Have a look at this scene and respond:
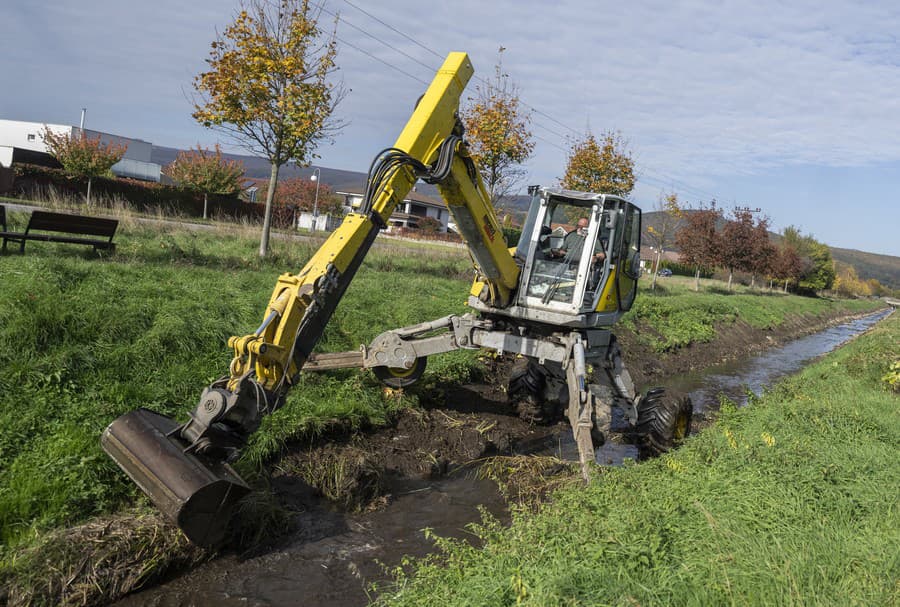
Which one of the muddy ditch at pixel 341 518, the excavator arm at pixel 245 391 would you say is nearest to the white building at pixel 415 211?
the muddy ditch at pixel 341 518

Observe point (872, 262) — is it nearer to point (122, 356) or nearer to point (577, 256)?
point (577, 256)

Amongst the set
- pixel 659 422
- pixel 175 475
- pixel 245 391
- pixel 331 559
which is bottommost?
pixel 331 559

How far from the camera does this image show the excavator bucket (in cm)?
455

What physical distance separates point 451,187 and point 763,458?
12.8 feet

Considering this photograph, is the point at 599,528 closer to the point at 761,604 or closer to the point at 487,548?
the point at 487,548

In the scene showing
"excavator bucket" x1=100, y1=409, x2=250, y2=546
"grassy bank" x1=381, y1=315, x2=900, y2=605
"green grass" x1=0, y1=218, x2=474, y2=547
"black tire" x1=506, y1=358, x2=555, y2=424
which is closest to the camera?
"grassy bank" x1=381, y1=315, x2=900, y2=605

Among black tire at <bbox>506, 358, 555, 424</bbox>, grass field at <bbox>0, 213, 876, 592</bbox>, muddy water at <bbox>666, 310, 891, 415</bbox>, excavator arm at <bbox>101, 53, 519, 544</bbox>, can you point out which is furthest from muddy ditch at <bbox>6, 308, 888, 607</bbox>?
muddy water at <bbox>666, 310, 891, 415</bbox>

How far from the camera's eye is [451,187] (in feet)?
22.1

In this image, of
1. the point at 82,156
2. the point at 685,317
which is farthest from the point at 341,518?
the point at 82,156

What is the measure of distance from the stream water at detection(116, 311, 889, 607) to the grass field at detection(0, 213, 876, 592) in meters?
0.99

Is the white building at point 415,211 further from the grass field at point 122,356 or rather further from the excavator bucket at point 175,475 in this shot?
the excavator bucket at point 175,475

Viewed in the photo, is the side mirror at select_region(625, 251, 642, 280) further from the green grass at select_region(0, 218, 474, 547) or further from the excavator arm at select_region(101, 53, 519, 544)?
the excavator arm at select_region(101, 53, 519, 544)

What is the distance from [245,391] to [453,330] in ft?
13.0

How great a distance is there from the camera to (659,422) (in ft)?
27.8
